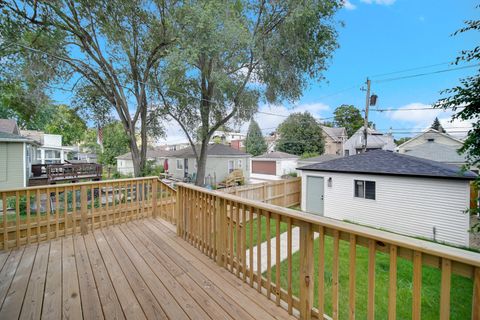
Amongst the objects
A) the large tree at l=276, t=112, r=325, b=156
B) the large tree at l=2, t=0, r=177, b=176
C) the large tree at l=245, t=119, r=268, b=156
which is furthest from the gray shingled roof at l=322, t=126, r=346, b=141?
the large tree at l=2, t=0, r=177, b=176

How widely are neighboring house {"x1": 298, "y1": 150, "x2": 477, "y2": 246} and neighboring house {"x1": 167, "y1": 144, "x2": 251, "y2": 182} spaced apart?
9391mm

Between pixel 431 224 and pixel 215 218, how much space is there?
8306 mm

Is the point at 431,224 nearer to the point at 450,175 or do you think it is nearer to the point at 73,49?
the point at 450,175

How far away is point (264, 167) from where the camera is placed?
24.9 meters

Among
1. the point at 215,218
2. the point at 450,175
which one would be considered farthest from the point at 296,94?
the point at 215,218

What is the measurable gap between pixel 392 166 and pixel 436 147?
14.5 m

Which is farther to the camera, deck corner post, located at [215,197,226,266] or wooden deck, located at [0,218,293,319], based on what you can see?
deck corner post, located at [215,197,226,266]

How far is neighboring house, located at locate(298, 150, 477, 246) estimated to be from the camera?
720 cm

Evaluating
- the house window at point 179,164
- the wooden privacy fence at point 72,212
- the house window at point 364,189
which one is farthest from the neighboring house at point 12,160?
the house window at point 364,189

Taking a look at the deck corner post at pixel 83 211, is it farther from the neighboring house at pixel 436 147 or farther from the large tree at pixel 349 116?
the large tree at pixel 349 116

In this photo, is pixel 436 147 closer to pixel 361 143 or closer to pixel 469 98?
pixel 361 143

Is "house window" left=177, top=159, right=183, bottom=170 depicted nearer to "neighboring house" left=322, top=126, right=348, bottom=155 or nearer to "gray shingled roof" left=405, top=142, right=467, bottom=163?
"gray shingled roof" left=405, top=142, right=467, bottom=163

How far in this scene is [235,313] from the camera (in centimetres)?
196

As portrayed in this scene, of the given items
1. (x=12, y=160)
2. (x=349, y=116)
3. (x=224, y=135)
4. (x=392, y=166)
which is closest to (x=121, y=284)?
(x=392, y=166)
